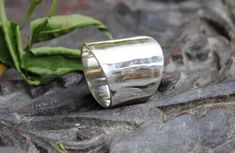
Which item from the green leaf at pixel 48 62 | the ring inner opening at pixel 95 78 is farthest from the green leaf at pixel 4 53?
the ring inner opening at pixel 95 78

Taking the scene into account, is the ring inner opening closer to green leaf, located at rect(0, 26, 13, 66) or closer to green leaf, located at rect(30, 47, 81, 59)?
green leaf, located at rect(30, 47, 81, 59)

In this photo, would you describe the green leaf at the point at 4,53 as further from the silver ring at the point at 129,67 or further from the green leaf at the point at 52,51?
A: the silver ring at the point at 129,67

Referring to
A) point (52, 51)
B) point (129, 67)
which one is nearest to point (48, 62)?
point (52, 51)

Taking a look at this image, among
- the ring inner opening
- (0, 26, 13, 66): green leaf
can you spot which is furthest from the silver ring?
(0, 26, 13, 66): green leaf

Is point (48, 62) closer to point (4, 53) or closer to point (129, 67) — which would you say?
point (4, 53)

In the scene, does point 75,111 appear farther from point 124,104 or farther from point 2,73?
point 2,73

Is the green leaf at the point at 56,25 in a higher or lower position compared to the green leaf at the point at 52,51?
higher

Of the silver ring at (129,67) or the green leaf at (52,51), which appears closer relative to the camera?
the silver ring at (129,67)

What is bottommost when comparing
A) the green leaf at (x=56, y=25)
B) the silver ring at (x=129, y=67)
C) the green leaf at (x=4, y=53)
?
the green leaf at (x=4, y=53)
